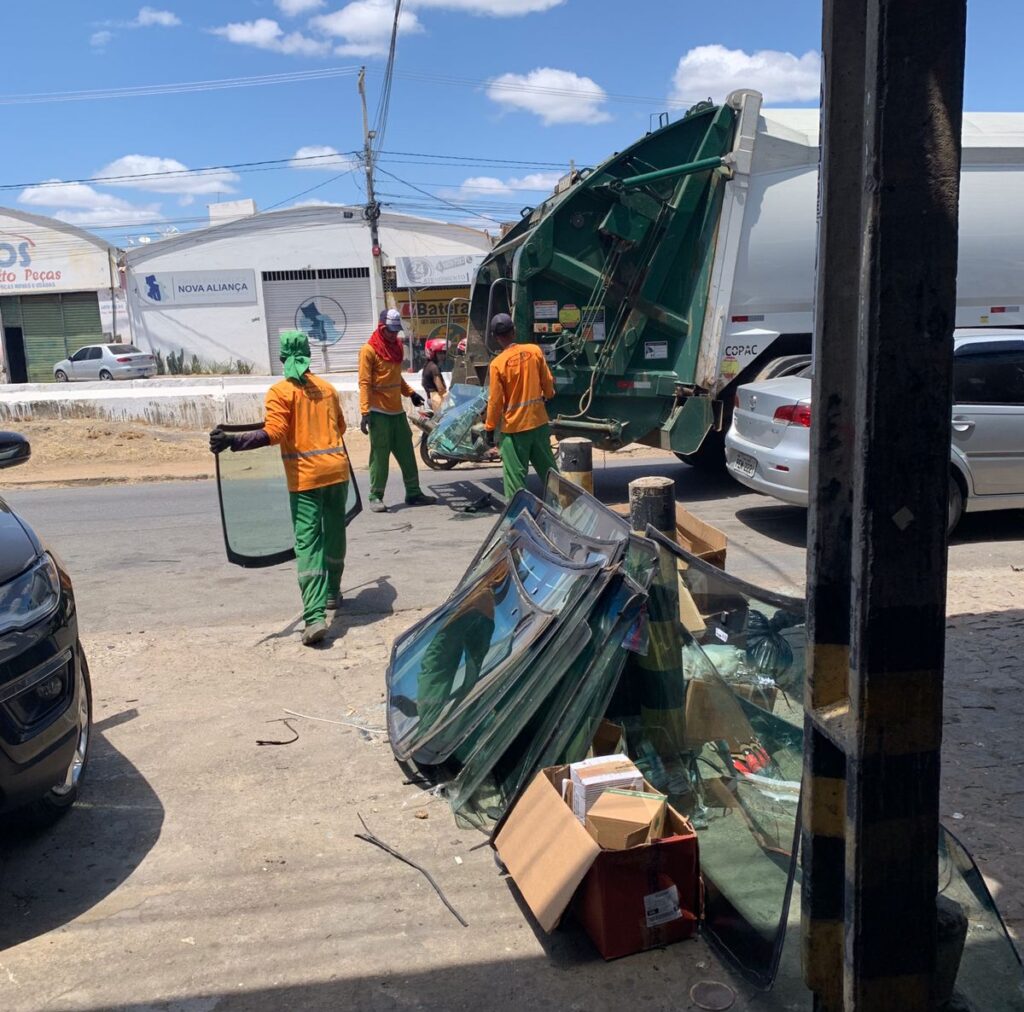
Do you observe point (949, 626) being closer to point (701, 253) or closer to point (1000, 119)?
point (701, 253)

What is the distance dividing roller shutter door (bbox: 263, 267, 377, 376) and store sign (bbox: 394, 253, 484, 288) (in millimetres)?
3186

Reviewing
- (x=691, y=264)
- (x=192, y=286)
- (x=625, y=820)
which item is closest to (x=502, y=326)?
(x=691, y=264)

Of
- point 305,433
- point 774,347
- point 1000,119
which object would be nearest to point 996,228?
point 1000,119

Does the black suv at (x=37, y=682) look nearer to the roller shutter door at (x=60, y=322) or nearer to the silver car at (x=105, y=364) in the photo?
the silver car at (x=105, y=364)

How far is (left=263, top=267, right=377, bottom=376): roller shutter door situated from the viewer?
3925 cm

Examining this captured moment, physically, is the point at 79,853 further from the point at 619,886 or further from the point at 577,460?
the point at 577,460

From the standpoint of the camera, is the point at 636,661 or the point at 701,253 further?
the point at 701,253

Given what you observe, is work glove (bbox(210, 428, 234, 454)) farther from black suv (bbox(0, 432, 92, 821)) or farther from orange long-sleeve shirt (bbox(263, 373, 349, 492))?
black suv (bbox(0, 432, 92, 821))

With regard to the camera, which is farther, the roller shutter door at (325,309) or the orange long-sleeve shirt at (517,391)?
the roller shutter door at (325,309)

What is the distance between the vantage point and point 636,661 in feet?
11.9

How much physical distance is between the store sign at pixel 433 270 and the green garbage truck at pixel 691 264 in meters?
27.3

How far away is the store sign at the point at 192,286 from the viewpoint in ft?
128

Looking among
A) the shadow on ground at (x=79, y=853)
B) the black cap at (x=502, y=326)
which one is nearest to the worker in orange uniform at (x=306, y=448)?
the shadow on ground at (x=79, y=853)

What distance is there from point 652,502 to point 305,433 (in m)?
2.49
